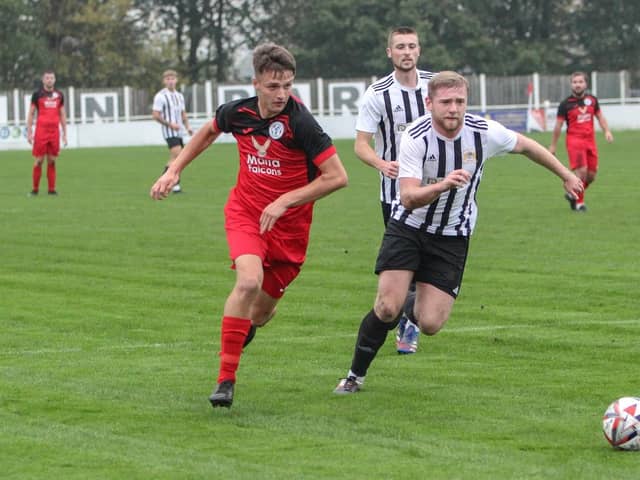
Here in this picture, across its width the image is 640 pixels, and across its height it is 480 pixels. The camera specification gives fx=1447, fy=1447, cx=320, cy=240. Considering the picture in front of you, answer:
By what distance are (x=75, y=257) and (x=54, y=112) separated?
393 inches

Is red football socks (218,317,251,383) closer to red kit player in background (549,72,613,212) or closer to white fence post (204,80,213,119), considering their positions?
red kit player in background (549,72,613,212)

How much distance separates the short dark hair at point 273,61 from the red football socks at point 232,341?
4.44 feet

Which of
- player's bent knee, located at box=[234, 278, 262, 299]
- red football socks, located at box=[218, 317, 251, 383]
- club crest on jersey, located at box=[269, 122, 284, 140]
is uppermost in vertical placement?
club crest on jersey, located at box=[269, 122, 284, 140]

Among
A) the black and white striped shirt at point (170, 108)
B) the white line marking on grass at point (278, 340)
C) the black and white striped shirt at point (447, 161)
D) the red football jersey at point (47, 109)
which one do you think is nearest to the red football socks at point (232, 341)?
the black and white striped shirt at point (447, 161)

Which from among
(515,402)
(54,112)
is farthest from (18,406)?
(54,112)

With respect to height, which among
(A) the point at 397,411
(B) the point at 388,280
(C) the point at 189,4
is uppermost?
(C) the point at 189,4

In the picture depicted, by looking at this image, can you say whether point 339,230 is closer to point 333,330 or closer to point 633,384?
point 333,330

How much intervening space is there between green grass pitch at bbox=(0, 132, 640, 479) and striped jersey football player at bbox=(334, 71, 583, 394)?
0.40 m

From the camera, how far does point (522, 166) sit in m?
31.7

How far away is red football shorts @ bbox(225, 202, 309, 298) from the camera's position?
8.00 meters

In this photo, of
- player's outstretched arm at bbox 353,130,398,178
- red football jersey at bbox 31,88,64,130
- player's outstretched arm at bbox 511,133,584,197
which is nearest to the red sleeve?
player's outstretched arm at bbox 511,133,584,197

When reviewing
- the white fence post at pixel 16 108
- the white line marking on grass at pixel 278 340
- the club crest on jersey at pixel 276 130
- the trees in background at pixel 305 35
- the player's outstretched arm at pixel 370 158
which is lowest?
the white line marking on grass at pixel 278 340

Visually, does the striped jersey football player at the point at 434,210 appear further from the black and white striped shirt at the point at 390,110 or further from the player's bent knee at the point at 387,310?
the black and white striped shirt at the point at 390,110

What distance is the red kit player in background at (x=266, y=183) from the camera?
25.5ft
